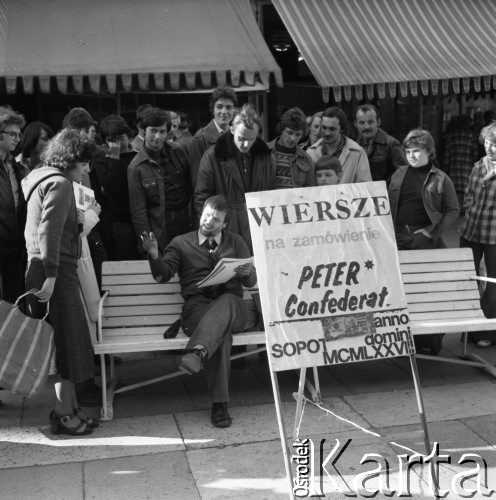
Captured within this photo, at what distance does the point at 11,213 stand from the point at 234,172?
1540 millimetres

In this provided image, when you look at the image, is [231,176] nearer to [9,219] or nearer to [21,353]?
[9,219]

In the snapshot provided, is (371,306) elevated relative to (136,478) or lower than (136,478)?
elevated

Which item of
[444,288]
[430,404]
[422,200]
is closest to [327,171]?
[422,200]

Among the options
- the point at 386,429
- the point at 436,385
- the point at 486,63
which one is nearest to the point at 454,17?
the point at 486,63

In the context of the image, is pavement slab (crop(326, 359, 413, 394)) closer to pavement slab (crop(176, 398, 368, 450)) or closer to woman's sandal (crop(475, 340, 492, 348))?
pavement slab (crop(176, 398, 368, 450))

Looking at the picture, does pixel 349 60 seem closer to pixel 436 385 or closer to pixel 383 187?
pixel 436 385

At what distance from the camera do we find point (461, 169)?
11.2 m

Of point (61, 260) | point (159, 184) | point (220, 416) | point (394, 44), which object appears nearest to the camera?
point (61, 260)

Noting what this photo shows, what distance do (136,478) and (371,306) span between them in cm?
153

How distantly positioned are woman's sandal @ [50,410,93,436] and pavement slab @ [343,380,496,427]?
1689 millimetres

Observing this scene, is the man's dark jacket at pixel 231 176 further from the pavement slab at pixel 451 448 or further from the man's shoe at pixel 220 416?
the pavement slab at pixel 451 448

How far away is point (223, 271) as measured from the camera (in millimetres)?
5102

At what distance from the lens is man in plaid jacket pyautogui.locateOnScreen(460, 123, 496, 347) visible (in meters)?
6.34

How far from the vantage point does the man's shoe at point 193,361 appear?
4.85 meters
